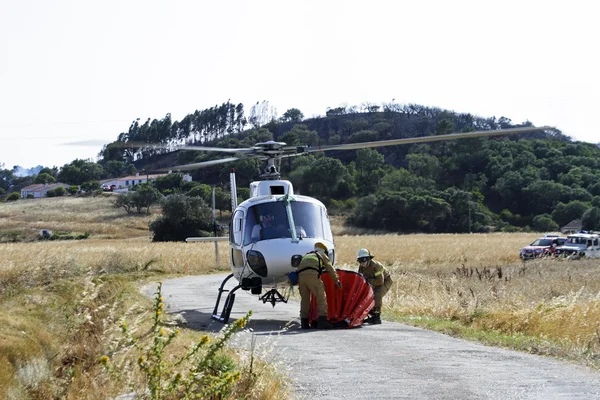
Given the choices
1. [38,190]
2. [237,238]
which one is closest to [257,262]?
[237,238]

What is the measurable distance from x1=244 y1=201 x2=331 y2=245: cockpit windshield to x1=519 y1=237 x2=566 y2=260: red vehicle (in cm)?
3145

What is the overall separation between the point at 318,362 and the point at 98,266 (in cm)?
2933

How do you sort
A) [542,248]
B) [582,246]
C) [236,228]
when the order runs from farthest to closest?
1. [582,246]
2. [542,248]
3. [236,228]

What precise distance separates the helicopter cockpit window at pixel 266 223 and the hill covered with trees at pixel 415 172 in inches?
89.0

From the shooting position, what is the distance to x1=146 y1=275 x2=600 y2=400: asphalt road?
9.14m

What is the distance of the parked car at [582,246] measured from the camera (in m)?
46.8

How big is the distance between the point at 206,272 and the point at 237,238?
24.0m

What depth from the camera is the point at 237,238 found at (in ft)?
59.3

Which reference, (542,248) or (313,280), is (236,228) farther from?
(542,248)

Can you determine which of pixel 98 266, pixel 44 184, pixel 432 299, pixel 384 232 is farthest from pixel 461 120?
pixel 432 299

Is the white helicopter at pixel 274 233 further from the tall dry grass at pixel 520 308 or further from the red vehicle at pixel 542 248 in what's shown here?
the red vehicle at pixel 542 248

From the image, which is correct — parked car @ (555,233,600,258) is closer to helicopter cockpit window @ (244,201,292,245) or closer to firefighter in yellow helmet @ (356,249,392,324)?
firefighter in yellow helmet @ (356,249,392,324)

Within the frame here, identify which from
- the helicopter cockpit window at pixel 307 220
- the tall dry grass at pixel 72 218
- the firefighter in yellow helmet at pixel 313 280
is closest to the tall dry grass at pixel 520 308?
the helicopter cockpit window at pixel 307 220

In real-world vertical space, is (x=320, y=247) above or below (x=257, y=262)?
above
